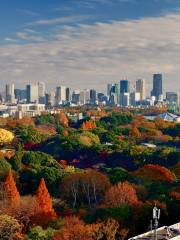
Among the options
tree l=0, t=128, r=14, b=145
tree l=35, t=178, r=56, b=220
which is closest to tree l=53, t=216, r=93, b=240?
tree l=35, t=178, r=56, b=220

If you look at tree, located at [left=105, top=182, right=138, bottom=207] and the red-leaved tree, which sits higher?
tree, located at [left=105, top=182, right=138, bottom=207]

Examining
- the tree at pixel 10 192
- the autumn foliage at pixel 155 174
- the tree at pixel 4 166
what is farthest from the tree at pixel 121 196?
the tree at pixel 4 166

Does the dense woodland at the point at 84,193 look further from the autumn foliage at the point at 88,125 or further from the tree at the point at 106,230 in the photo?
the autumn foliage at the point at 88,125

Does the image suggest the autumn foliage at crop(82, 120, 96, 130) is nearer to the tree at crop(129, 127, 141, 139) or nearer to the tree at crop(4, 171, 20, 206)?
the tree at crop(129, 127, 141, 139)

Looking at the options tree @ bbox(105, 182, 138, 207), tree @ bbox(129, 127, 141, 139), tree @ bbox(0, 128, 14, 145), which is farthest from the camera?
tree @ bbox(129, 127, 141, 139)

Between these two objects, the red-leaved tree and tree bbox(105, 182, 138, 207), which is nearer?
the red-leaved tree

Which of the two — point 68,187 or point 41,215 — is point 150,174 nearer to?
point 68,187

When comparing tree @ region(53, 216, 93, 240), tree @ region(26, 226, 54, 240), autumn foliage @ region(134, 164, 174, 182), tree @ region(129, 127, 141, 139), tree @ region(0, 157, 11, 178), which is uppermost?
tree @ region(53, 216, 93, 240)

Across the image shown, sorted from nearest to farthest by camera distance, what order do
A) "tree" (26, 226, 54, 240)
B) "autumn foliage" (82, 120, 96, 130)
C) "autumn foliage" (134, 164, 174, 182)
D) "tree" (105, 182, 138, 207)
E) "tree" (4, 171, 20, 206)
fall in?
1. "tree" (26, 226, 54, 240)
2. "tree" (105, 182, 138, 207)
3. "tree" (4, 171, 20, 206)
4. "autumn foliage" (134, 164, 174, 182)
5. "autumn foliage" (82, 120, 96, 130)
